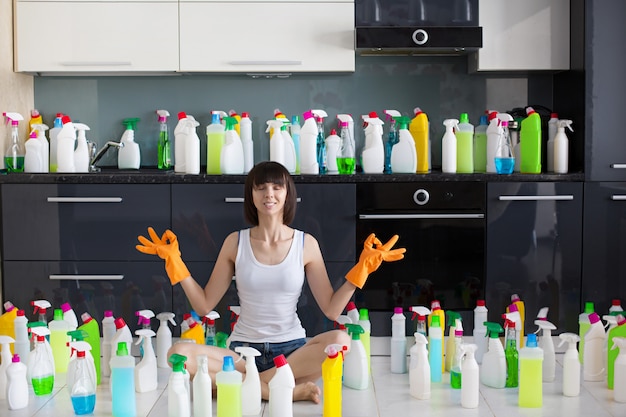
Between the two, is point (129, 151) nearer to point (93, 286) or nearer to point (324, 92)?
point (93, 286)

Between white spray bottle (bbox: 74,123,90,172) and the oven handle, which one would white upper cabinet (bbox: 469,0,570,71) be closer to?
the oven handle

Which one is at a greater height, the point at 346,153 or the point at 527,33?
the point at 527,33

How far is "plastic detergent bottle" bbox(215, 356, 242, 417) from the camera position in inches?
119

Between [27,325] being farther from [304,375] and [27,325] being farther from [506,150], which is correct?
[506,150]

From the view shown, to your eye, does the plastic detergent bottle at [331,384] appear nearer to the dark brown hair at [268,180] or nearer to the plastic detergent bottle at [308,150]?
the dark brown hair at [268,180]

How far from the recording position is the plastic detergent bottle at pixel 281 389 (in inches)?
119

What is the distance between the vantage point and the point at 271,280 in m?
3.35

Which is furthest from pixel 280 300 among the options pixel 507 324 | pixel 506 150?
pixel 506 150

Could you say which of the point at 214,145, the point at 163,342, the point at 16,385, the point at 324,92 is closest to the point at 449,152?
the point at 324,92

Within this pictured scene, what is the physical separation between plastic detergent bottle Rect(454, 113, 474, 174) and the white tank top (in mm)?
1154

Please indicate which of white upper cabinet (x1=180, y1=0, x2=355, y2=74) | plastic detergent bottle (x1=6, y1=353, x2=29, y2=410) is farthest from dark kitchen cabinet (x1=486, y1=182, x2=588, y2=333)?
plastic detergent bottle (x1=6, y1=353, x2=29, y2=410)

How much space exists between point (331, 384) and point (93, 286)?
143 cm

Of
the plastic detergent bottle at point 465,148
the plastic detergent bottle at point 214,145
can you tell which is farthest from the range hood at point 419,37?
the plastic detergent bottle at point 214,145

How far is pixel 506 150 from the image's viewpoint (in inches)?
167
